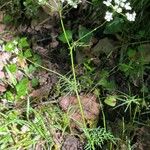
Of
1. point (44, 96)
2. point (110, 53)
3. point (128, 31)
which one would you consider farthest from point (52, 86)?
point (128, 31)

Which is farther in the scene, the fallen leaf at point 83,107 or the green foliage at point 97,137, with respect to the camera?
the fallen leaf at point 83,107

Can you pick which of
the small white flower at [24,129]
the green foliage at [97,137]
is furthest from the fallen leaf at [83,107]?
the small white flower at [24,129]

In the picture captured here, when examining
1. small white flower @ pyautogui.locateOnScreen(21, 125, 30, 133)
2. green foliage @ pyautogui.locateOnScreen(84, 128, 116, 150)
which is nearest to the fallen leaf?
green foliage @ pyautogui.locateOnScreen(84, 128, 116, 150)

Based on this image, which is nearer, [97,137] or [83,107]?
[97,137]

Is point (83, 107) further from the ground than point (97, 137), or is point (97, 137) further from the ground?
point (83, 107)

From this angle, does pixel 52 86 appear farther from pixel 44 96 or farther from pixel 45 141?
pixel 45 141

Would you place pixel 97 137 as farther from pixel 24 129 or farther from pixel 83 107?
pixel 24 129

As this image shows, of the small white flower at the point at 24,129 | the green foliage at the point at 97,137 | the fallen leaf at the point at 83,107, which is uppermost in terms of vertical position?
the fallen leaf at the point at 83,107

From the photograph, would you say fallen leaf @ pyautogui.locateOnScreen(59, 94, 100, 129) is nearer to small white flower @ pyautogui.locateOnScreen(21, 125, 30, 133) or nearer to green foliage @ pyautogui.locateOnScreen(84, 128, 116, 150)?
green foliage @ pyautogui.locateOnScreen(84, 128, 116, 150)

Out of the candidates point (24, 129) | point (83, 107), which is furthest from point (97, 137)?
point (24, 129)

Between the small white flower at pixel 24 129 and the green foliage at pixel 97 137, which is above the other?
the small white flower at pixel 24 129

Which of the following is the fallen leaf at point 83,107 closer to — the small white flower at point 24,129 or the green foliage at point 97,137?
the green foliage at point 97,137
